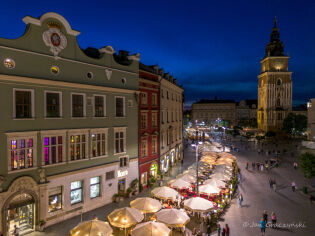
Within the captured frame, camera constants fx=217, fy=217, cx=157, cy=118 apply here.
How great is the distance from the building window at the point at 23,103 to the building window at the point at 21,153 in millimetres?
1862

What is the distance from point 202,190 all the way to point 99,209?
10.7 meters

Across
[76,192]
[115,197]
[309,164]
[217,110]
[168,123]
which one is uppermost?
[217,110]

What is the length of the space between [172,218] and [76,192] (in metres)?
9.56

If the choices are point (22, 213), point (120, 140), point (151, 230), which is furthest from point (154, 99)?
point (22, 213)

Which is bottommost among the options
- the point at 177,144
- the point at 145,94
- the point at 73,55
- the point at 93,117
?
the point at 177,144

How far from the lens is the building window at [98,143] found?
21.5 m

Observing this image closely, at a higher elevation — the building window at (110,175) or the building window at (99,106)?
the building window at (99,106)

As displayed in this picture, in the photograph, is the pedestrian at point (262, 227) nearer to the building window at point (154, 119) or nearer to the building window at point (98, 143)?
the building window at point (98, 143)

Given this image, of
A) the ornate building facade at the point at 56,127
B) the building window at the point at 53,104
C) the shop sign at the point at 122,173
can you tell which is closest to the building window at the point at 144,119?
the ornate building facade at the point at 56,127

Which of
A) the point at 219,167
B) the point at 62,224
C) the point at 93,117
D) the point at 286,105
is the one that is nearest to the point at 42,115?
the point at 93,117

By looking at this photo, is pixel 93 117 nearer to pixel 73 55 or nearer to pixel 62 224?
pixel 73 55

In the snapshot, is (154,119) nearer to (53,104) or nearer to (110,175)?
(110,175)

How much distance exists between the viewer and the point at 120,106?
2444 cm

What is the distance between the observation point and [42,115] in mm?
17609
